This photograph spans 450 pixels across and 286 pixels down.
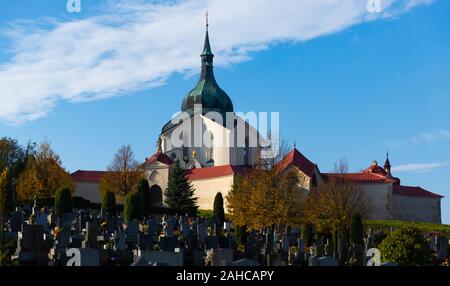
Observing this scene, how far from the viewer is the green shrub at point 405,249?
26.4 metres

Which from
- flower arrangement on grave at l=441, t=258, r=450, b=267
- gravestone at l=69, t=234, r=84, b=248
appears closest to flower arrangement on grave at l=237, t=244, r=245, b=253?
gravestone at l=69, t=234, r=84, b=248

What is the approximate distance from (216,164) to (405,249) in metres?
55.1

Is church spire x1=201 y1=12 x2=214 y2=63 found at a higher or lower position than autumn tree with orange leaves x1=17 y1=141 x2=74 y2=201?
higher

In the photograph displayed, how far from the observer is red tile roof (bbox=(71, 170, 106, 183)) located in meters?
75.7

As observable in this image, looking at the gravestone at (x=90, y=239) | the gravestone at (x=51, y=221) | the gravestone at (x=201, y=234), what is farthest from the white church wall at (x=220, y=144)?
the gravestone at (x=90, y=239)

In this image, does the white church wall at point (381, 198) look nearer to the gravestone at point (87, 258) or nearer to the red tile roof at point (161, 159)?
the red tile roof at point (161, 159)

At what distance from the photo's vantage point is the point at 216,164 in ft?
266

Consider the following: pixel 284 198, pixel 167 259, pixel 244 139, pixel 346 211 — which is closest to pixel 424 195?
pixel 244 139

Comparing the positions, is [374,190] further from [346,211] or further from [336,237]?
[336,237]

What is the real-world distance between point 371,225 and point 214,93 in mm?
36360

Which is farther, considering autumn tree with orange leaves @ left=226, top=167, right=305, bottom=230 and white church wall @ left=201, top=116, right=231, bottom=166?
white church wall @ left=201, top=116, right=231, bottom=166

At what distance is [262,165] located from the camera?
4531 cm

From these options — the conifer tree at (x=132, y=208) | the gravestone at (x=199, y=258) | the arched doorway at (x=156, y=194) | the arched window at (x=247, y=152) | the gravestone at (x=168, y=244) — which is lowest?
the gravestone at (x=199, y=258)

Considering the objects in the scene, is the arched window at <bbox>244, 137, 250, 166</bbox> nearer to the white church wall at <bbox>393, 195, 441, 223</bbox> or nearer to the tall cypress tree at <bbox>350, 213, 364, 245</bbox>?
the white church wall at <bbox>393, 195, 441, 223</bbox>
